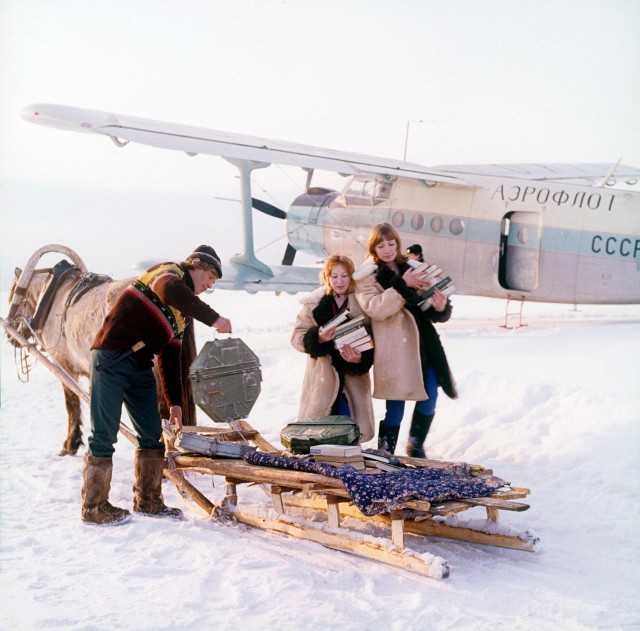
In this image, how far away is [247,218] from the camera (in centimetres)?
1279

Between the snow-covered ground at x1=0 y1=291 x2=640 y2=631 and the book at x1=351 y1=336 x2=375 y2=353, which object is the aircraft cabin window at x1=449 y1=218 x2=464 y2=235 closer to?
the snow-covered ground at x1=0 y1=291 x2=640 y2=631

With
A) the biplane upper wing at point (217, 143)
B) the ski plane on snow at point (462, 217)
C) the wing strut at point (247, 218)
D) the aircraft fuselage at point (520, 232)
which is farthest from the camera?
the wing strut at point (247, 218)

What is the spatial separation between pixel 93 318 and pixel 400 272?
2458mm

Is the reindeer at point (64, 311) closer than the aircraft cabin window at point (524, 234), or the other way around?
the reindeer at point (64, 311)

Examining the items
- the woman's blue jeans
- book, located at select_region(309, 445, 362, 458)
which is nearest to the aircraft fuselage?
the woman's blue jeans

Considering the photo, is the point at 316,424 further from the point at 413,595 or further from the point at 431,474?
the point at 413,595

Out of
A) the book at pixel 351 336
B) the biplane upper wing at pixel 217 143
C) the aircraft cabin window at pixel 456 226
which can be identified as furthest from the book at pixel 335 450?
the aircraft cabin window at pixel 456 226

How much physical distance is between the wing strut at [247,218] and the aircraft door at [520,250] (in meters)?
3.81

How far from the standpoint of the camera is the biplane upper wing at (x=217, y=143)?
9.65 m

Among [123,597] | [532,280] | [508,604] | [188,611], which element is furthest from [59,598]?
[532,280]

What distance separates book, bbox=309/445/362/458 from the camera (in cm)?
424

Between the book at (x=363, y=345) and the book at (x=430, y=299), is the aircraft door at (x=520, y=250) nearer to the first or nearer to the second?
the book at (x=430, y=299)

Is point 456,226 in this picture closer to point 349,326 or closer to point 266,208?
point 266,208

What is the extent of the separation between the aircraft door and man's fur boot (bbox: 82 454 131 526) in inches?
324
